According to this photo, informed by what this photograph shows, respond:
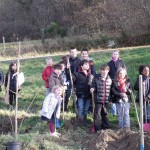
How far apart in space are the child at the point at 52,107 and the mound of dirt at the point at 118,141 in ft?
3.67

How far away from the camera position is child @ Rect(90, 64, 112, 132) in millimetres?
9648

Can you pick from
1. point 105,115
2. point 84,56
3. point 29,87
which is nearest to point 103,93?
point 105,115

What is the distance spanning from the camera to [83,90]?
10289 millimetres

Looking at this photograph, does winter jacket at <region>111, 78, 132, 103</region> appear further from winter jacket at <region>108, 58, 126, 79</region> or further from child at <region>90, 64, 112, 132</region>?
winter jacket at <region>108, 58, 126, 79</region>

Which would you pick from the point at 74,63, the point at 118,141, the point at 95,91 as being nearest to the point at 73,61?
the point at 74,63

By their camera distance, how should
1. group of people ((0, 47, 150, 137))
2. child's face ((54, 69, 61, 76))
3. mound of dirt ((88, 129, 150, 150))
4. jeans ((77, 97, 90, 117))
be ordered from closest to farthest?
1. mound of dirt ((88, 129, 150, 150))
2. group of people ((0, 47, 150, 137))
3. child's face ((54, 69, 61, 76))
4. jeans ((77, 97, 90, 117))

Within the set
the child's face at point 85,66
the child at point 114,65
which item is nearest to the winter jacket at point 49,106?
the child's face at point 85,66

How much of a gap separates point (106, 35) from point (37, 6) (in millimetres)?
11849

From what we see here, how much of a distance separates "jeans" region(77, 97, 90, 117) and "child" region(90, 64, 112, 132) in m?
0.55

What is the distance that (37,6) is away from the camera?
37.2 meters

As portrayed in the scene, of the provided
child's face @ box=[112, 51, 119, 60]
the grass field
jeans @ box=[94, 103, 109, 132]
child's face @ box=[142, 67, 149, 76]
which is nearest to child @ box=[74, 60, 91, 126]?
the grass field

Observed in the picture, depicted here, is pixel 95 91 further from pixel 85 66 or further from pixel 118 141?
pixel 118 141

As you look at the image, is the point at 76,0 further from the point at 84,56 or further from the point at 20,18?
the point at 84,56

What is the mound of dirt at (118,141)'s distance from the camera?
8.21 metres
